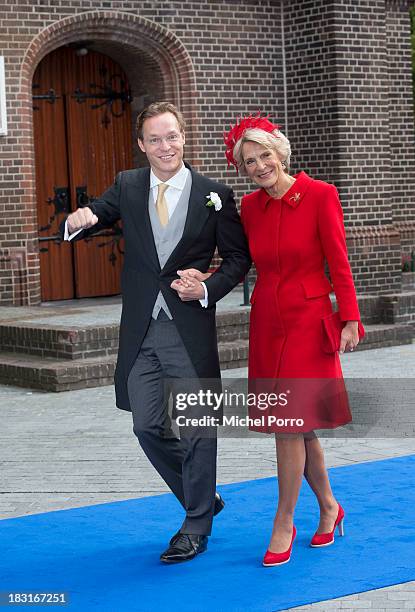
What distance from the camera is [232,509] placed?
6145mm

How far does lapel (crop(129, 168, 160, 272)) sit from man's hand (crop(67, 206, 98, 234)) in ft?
0.67

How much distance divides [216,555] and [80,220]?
1.53 metres

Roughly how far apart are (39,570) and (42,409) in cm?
441

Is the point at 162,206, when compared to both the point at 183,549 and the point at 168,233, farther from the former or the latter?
the point at 183,549

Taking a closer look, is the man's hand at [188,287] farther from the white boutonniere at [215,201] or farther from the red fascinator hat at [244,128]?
the red fascinator hat at [244,128]

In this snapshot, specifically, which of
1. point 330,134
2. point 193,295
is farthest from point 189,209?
point 330,134

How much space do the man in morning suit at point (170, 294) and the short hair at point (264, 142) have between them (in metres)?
0.17

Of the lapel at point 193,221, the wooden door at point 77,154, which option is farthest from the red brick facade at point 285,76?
the lapel at point 193,221

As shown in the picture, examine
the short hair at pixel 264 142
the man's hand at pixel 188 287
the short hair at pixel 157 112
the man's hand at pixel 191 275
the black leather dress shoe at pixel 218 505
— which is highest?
the short hair at pixel 157 112

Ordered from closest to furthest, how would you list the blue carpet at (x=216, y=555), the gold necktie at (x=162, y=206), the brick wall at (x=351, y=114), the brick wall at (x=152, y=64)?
the blue carpet at (x=216, y=555)
the gold necktie at (x=162, y=206)
the brick wall at (x=152, y=64)
the brick wall at (x=351, y=114)

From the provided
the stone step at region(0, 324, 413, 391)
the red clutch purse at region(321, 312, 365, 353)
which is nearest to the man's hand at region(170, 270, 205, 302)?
the red clutch purse at region(321, 312, 365, 353)

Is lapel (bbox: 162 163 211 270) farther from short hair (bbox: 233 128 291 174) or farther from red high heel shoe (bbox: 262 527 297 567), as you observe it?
red high heel shoe (bbox: 262 527 297 567)

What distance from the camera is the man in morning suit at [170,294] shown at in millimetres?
5289

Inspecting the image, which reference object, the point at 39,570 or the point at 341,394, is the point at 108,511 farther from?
the point at 341,394
